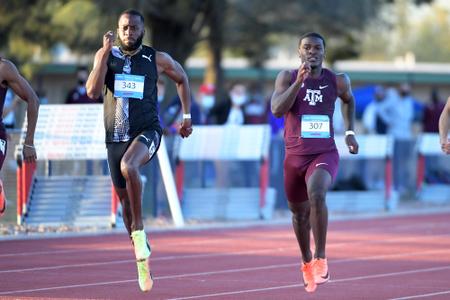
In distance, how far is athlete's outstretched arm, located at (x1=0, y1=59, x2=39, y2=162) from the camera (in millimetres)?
9266

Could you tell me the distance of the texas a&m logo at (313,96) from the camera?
9773 millimetres

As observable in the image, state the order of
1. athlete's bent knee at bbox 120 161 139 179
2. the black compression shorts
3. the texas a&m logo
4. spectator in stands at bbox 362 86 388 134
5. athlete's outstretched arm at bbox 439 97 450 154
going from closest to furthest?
athlete's bent knee at bbox 120 161 139 179 < the black compression shorts < the texas a&m logo < athlete's outstretched arm at bbox 439 97 450 154 < spectator in stands at bbox 362 86 388 134

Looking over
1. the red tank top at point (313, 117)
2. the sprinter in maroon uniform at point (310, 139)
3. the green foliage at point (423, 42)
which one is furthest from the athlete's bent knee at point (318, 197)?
the green foliage at point (423, 42)

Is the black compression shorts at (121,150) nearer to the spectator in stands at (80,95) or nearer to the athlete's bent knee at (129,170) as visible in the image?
the athlete's bent knee at (129,170)

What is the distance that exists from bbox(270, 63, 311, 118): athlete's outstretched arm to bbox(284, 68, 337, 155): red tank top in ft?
0.28

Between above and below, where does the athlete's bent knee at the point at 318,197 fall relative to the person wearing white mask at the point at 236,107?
below

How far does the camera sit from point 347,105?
1016cm

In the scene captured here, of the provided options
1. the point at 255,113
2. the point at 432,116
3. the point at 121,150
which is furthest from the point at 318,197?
the point at 432,116

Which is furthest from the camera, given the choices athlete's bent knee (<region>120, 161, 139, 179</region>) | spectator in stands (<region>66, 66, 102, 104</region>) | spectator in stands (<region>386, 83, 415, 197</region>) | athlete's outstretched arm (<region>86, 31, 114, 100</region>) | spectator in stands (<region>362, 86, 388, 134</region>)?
spectator in stands (<region>362, 86, 388, 134</region>)

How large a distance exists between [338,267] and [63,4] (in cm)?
1364

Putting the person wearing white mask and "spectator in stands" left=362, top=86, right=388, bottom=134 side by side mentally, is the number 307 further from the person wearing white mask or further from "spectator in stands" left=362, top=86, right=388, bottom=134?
"spectator in stands" left=362, top=86, right=388, bottom=134

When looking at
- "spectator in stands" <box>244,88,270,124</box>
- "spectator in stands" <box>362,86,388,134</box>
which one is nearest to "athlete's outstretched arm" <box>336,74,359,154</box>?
"spectator in stands" <box>244,88,270,124</box>

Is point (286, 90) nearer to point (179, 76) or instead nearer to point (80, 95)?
point (179, 76)

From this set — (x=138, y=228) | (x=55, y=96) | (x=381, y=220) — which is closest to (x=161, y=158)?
(x=381, y=220)
